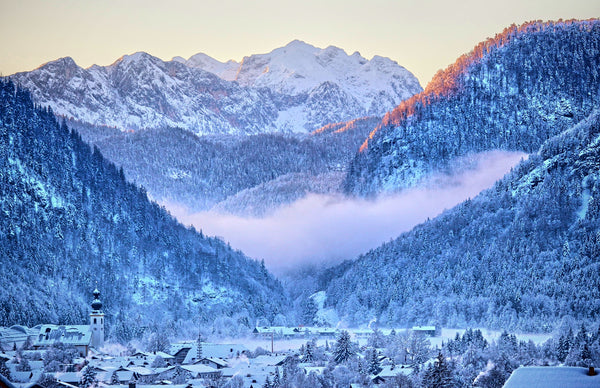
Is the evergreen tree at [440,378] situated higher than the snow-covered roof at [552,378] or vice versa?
the evergreen tree at [440,378]

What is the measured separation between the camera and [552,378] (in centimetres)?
12900

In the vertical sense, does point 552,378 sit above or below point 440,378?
below

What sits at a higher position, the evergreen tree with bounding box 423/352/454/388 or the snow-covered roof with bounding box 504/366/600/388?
the evergreen tree with bounding box 423/352/454/388

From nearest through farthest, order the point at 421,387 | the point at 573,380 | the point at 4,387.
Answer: the point at 4,387, the point at 573,380, the point at 421,387

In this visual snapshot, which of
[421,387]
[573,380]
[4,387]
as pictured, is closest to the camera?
[4,387]

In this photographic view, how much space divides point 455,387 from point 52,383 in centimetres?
6193

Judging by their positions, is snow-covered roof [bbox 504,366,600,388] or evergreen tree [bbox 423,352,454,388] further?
evergreen tree [bbox 423,352,454,388]

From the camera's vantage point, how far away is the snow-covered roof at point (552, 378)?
12725cm

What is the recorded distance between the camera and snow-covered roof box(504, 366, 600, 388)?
127250 millimetres

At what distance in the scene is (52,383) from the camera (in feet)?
649

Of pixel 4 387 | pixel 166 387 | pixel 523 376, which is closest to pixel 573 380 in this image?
pixel 523 376

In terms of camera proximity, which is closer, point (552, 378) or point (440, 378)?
point (552, 378)

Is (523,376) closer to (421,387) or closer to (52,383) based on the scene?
(421,387)

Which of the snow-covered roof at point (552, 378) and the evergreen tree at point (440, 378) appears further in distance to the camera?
the evergreen tree at point (440, 378)
